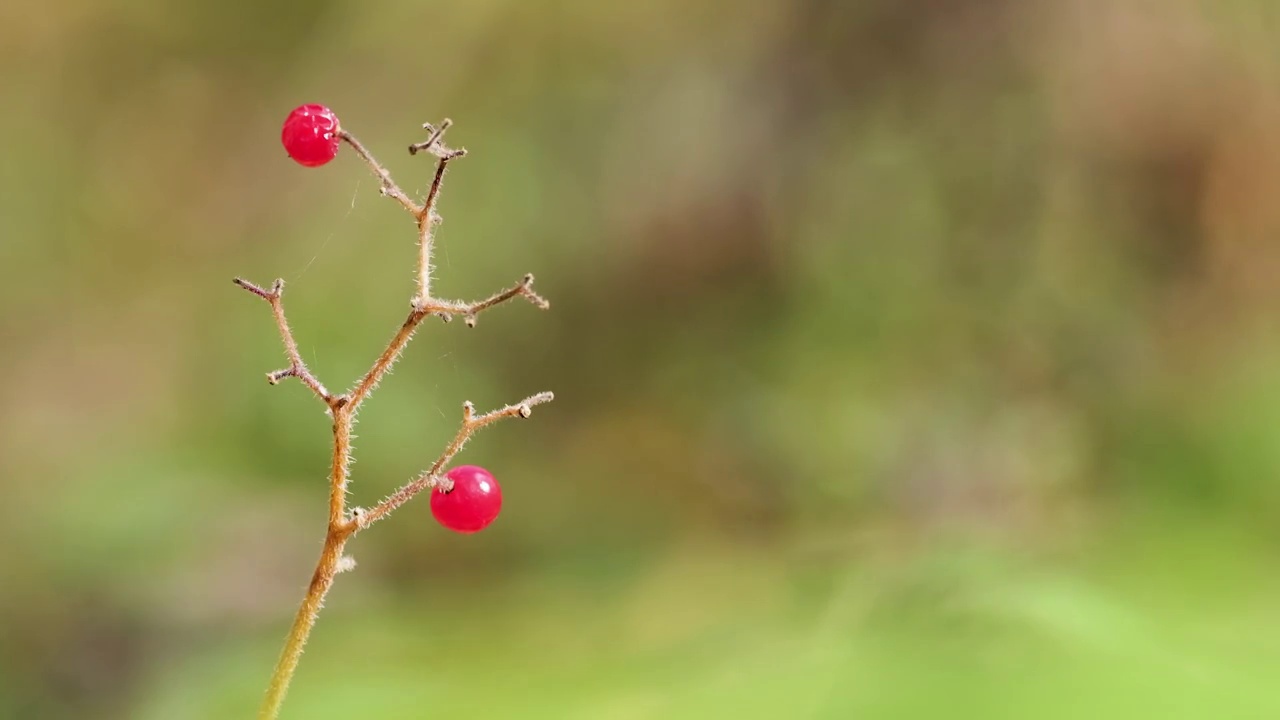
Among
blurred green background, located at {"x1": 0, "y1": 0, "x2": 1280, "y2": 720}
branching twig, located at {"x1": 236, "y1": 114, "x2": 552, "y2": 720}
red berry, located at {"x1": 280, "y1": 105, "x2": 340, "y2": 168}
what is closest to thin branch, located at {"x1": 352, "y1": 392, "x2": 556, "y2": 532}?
branching twig, located at {"x1": 236, "y1": 114, "x2": 552, "y2": 720}

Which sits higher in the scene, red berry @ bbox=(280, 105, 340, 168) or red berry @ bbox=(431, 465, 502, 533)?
red berry @ bbox=(280, 105, 340, 168)

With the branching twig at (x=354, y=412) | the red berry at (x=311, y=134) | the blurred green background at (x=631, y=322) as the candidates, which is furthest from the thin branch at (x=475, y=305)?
the blurred green background at (x=631, y=322)

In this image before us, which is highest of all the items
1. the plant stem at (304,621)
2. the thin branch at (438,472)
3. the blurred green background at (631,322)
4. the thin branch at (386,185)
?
the blurred green background at (631,322)

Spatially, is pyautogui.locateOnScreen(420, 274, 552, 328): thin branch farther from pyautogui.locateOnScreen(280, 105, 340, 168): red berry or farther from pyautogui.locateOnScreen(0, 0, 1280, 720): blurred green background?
pyautogui.locateOnScreen(0, 0, 1280, 720): blurred green background

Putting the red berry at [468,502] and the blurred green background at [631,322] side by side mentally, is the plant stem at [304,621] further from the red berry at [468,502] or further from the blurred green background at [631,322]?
the blurred green background at [631,322]

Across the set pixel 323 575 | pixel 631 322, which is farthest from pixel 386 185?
pixel 631 322

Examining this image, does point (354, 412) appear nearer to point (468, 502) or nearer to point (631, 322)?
point (468, 502)
